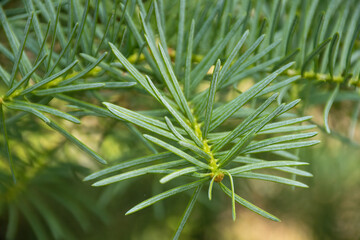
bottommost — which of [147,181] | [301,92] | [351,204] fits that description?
[351,204]

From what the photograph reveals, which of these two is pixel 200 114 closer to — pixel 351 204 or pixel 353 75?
pixel 353 75

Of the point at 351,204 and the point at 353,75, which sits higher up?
the point at 353,75

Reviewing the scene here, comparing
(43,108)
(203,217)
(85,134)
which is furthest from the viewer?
(203,217)

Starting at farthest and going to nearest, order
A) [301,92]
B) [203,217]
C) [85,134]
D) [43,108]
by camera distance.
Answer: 1. [203,217]
2. [85,134]
3. [301,92]
4. [43,108]

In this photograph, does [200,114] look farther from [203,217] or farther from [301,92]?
[203,217]

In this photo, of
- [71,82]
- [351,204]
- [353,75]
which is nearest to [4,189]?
[71,82]

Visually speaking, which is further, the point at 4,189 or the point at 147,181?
the point at 147,181
